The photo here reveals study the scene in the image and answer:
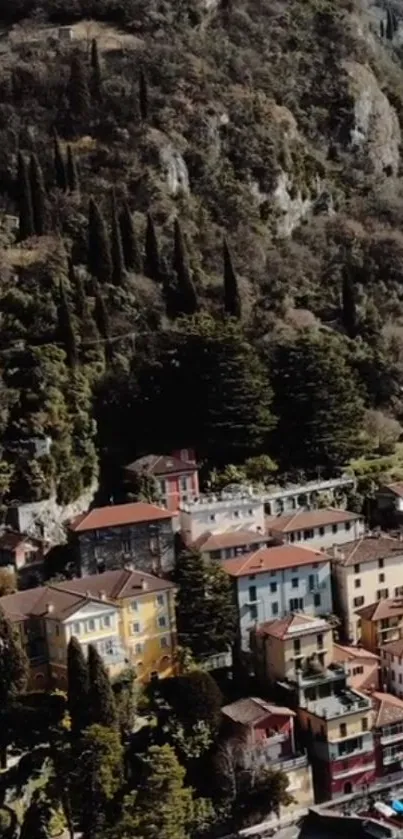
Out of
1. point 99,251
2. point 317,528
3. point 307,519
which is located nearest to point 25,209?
point 99,251

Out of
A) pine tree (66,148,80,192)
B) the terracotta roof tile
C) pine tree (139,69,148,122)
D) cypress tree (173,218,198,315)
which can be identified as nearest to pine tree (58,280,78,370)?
cypress tree (173,218,198,315)

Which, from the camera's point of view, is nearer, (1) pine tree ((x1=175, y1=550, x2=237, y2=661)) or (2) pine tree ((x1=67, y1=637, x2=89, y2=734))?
(2) pine tree ((x1=67, y1=637, x2=89, y2=734))

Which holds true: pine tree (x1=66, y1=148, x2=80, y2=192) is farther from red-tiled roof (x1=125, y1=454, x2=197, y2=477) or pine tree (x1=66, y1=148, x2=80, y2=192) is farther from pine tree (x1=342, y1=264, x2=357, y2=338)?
red-tiled roof (x1=125, y1=454, x2=197, y2=477)

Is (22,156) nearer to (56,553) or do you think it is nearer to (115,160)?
(115,160)

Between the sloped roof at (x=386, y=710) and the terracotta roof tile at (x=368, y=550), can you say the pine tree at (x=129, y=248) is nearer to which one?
the terracotta roof tile at (x=368, y=550)

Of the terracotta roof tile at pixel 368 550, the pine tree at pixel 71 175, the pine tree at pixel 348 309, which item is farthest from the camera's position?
the pine tree at pixel 71 175

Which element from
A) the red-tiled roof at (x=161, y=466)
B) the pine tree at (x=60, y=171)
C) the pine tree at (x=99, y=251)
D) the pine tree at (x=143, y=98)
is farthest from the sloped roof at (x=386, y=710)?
the pine tree at (x=143, y=98)
